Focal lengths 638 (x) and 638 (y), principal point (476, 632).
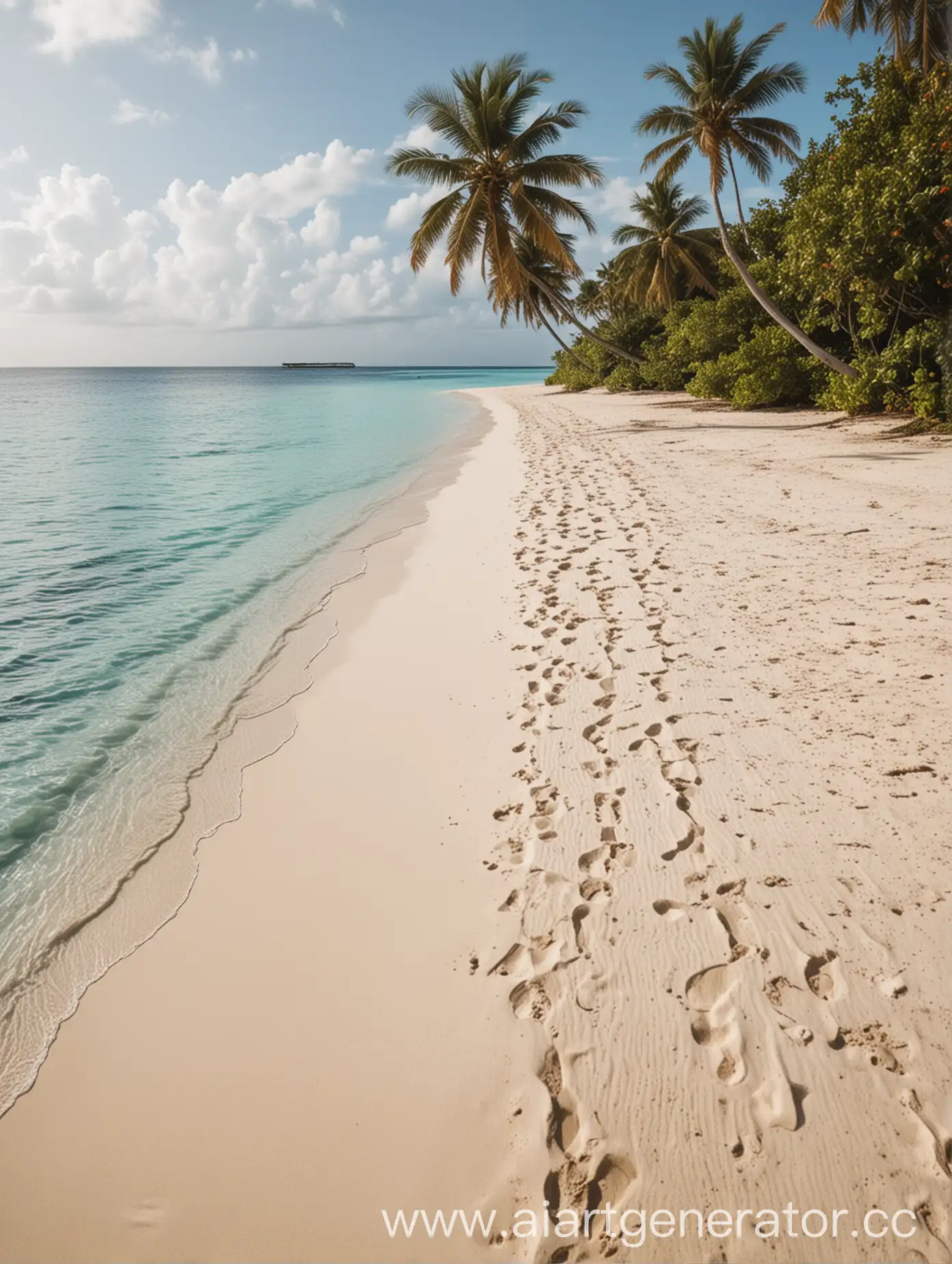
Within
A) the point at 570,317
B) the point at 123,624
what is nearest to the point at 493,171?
the point at 570,317

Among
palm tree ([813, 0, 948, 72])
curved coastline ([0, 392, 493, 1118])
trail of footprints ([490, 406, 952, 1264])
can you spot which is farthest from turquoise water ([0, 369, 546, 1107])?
palm tree ([813, 0, 948, 72])

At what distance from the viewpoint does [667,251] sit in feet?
92.2

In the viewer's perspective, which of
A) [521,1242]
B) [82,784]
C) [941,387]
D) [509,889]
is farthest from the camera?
[941,387]

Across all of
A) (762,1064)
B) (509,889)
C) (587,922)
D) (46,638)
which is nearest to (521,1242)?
(762,1064)

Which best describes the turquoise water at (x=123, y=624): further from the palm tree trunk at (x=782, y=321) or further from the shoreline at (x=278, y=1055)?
the palm tree trunk at (x=782, y=321)

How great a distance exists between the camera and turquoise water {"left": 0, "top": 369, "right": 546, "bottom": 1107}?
3.73 meters

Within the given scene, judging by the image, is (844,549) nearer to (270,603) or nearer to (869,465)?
(869,465)

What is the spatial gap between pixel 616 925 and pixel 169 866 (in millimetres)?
2457

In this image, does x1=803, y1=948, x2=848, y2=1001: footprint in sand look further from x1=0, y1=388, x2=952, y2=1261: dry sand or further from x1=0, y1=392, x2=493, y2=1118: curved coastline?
x1=0, y1=392, x2=493, y2=1118: curved coastline

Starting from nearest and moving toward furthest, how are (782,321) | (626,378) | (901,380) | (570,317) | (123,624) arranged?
1. (123,624)
2. (901,380)
3. (782,321)
4. (570,317)
5. (626,378)

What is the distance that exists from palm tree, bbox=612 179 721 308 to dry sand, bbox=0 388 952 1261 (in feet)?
90.5

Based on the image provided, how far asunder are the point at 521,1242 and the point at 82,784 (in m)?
3.81

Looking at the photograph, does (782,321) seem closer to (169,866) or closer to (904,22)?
(904,22)

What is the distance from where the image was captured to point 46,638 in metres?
6.65
